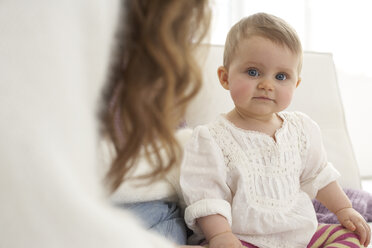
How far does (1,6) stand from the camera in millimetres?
231

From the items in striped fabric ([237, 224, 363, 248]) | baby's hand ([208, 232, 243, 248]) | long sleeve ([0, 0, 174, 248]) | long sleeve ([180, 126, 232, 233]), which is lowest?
striped fabric ([237, 224, 363, 248])

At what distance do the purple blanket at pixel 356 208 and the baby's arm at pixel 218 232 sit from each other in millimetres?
416

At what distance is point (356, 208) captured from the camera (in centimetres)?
132

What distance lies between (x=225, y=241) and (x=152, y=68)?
26.9 inches

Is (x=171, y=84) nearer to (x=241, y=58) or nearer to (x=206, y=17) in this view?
(x=206, y=17)

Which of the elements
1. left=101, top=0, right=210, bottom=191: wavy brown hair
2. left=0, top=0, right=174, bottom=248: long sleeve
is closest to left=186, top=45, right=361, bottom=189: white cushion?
left=101, top=0, right=210, bottom=191: wavy brown hair

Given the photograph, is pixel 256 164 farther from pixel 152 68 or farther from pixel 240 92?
pixel 152 68

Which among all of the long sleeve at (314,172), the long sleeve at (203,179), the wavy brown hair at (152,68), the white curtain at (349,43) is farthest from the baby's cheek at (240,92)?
the white curtain at (349,43)

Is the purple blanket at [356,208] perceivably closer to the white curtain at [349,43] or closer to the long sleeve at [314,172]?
the long sleeve at [314,172]

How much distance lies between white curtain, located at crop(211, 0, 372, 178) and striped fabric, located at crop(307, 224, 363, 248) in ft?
5.96

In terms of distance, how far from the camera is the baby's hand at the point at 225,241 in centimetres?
95

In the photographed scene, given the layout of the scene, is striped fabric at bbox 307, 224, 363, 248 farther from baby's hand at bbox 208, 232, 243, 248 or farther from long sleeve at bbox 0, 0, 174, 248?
long sleeve at bbox 0, 0, 174, 248

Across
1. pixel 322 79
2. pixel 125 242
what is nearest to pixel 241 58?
pixel 322 79

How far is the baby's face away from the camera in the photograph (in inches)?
41.9
